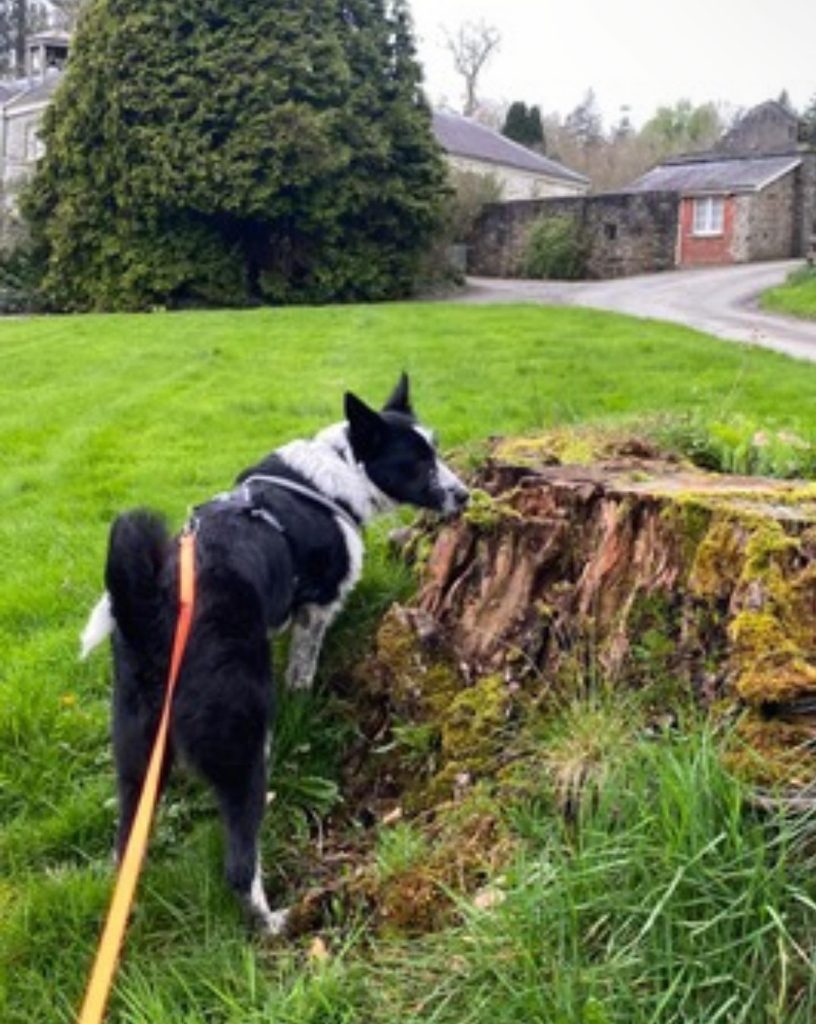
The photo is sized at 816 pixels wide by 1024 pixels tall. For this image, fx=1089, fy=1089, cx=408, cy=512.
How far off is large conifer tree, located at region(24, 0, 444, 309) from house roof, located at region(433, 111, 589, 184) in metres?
18.1

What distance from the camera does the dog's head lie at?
4449 mm

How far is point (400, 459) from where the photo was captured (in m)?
4.64

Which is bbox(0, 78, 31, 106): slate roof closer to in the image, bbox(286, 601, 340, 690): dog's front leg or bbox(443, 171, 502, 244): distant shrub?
bbox(443, 171, 502, 244): distant shrub

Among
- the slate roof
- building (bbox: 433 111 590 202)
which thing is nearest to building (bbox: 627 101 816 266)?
building (bbox: 433 111 590 202)

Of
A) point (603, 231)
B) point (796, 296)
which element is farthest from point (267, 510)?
point (603, 231)

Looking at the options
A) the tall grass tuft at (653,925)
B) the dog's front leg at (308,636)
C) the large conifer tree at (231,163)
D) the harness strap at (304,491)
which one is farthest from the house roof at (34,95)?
the tall grass tuft at (653,925)

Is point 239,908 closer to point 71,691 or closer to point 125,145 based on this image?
point 71,691

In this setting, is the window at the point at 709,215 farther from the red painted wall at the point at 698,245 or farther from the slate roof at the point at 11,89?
the slate roof at the point at 11,89

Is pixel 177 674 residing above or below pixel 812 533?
below

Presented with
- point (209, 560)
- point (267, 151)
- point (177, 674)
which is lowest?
point (177, 674)

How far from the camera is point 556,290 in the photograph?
30.3 meters

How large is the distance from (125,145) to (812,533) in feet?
88.0

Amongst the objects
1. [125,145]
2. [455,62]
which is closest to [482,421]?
[125,145]

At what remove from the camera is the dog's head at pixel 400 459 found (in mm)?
4449
